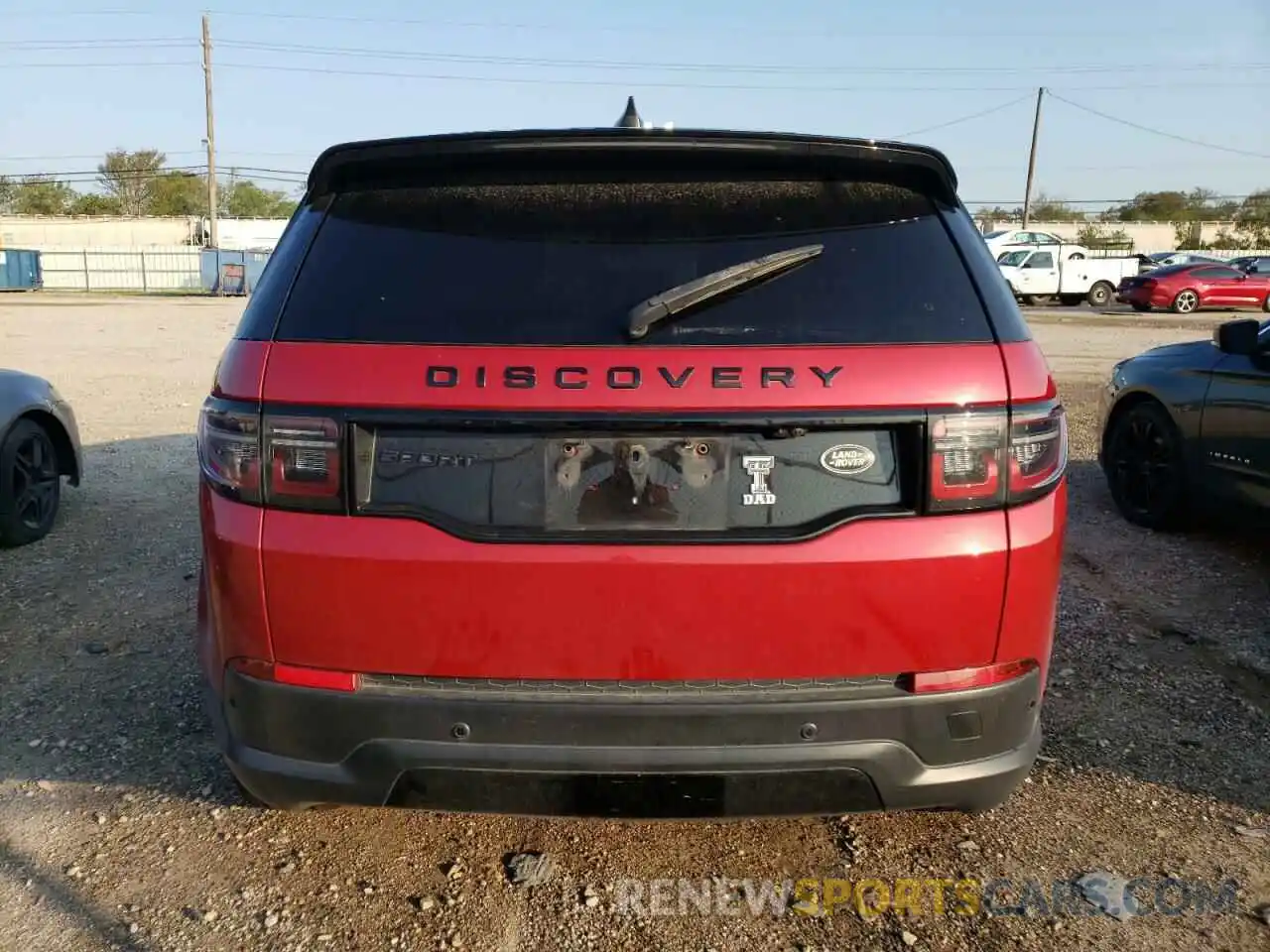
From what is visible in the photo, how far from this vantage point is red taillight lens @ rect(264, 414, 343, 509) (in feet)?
6.74

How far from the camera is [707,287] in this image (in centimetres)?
209

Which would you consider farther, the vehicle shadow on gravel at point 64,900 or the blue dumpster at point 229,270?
the blue dumpster at point 229,270

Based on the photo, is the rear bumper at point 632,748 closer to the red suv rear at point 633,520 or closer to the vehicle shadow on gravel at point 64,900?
the red suv rear at point 633,520

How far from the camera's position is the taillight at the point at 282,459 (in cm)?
206

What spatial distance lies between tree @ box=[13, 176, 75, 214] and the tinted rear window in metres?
87.4

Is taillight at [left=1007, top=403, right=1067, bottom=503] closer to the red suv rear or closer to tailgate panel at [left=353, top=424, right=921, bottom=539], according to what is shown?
the red suv rear

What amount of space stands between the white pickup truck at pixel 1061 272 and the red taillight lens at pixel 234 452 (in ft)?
103

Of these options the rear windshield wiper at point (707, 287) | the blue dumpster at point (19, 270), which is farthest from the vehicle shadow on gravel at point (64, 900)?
the blue dumpster at point (19, 270)

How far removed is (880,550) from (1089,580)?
3513 millimetres

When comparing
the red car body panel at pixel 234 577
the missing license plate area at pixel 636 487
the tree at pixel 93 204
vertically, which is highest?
the tree at pixel 93 204

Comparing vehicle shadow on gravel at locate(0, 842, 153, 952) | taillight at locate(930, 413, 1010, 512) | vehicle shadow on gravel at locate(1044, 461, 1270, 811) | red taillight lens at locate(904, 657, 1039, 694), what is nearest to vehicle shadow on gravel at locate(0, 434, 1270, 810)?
vehicle shadow on gravel at locate(1044, 461, 1270, 811)

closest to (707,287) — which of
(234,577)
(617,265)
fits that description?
(617,265)

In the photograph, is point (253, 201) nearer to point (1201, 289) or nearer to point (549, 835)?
point (1201, 289)

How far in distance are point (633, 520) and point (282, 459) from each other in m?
0.75
